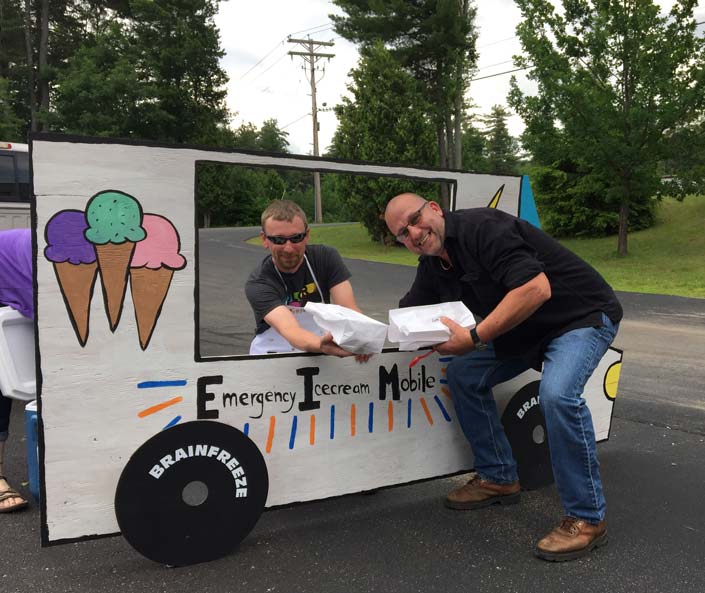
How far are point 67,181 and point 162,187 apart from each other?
31 cm

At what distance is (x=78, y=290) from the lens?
82.9 inches

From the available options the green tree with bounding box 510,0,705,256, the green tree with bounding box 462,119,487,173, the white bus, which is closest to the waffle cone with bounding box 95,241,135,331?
the white bus

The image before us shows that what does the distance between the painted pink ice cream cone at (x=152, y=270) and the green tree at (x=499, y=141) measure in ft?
191

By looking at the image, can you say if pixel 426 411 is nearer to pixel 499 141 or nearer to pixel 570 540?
pixel 570 540

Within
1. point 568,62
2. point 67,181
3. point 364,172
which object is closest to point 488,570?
point 364,172

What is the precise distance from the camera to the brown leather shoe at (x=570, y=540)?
7.83 ft

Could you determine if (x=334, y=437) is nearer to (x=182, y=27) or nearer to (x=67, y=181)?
(x=67, y=181)

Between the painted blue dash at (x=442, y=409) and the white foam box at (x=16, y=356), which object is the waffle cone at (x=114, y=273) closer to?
the white foam box at (x=16, y=356)

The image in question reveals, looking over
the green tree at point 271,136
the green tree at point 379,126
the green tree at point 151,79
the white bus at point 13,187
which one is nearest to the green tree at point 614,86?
the green tree at point 379,126

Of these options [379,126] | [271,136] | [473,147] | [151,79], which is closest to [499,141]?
[473,147]

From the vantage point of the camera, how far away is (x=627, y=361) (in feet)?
20.3

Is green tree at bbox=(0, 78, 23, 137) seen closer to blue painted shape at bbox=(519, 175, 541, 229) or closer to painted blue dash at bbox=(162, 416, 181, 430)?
blue painted shape at bbox=(519, 175, 541, 229)

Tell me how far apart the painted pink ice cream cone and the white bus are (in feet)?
35.2

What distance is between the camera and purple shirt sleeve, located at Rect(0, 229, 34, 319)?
2670 mm
